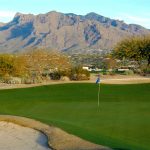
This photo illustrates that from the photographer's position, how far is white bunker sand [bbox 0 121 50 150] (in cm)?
1759

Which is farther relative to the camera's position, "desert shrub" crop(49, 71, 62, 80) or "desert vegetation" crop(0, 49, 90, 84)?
"desert shrub" crop(49, 71, 62, 80)

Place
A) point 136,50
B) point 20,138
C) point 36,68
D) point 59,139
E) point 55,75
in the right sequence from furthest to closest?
point 136,50 < point 36,68 < point 55,75 < point 20,138 < point 59,139

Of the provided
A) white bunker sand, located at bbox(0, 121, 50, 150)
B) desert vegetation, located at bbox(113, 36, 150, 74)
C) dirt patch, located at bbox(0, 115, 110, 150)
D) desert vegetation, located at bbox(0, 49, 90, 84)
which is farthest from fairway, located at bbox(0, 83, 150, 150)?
desert vegetation, located at bbox(113, 36, 150, 74)

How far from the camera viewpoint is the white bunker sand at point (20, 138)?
57.7ft

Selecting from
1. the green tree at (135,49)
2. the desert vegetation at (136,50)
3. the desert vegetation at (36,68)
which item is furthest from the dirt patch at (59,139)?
the green tree at (135,49)

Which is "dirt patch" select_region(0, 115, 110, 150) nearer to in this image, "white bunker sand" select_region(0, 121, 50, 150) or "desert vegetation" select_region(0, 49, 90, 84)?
"white bunker sand" select_region(0, 121, 50, 150)

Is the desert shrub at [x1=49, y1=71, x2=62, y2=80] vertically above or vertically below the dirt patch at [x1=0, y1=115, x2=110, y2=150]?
below

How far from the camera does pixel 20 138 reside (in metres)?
19.5

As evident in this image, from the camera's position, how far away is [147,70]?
74.2m

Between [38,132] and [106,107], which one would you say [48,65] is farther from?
[38,132]

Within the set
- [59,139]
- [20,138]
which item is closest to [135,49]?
[20,138]

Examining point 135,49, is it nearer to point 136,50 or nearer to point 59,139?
point 136,50

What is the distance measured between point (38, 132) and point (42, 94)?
73.8 ft

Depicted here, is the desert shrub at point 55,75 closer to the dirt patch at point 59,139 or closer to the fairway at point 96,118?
the fairway at point 96,118
